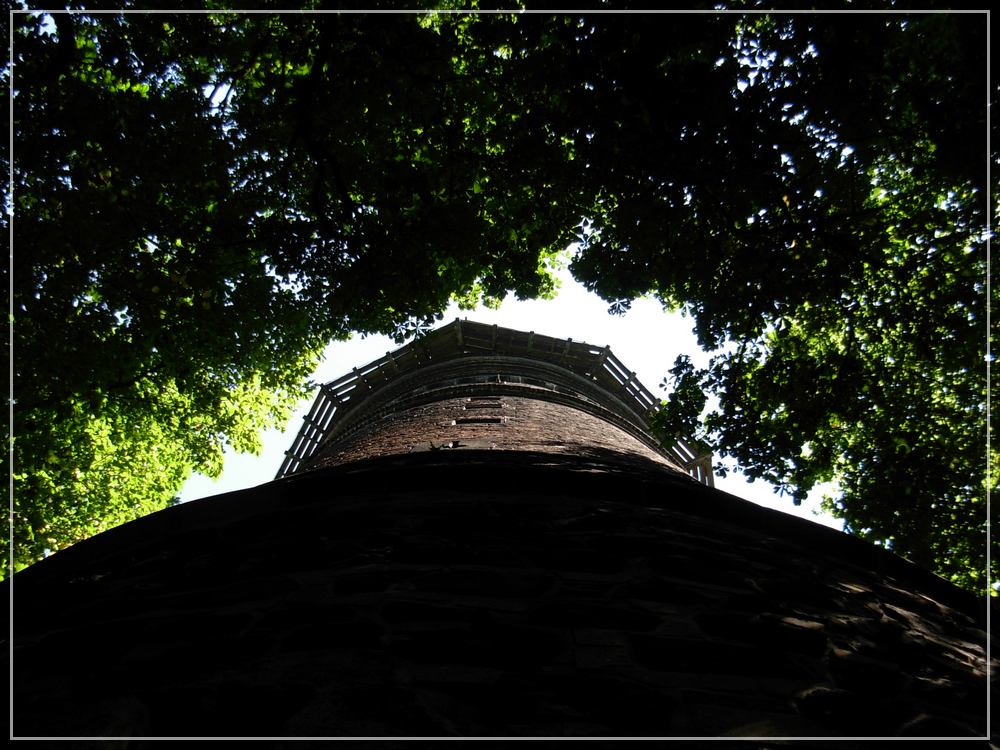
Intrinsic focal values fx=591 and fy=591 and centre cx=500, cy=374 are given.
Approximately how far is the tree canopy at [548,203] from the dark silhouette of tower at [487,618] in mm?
3657

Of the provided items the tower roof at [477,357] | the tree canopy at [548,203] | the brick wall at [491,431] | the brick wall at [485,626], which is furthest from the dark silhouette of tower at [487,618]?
the tower roof at [477,357]

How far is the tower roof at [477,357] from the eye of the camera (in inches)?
486

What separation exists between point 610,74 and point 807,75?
186 cm

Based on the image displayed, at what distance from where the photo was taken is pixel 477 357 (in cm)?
1207

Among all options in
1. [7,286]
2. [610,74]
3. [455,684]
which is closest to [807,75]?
[610,74]

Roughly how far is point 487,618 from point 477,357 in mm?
9792

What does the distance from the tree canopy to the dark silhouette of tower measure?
3657 millimetres

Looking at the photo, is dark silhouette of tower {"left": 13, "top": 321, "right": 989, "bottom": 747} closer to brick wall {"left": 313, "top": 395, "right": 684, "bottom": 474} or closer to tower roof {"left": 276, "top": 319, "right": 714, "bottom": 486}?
brick wall {"left": 313, "top": 395, "right": 684, "bottom": 474}

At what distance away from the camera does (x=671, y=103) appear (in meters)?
5.71

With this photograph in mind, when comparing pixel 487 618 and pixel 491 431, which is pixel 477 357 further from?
pixel 487 618

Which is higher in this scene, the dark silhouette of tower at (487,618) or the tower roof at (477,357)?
the tower roof at (477,357)

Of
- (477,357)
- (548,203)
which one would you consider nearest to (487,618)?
(548,203)

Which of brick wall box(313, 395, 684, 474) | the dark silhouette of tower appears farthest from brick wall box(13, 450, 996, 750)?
brick wall box(313, 395, 684, 474)

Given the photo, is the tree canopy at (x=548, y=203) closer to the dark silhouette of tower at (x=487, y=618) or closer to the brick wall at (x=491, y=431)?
the brick wall at (x=491, y=431)
